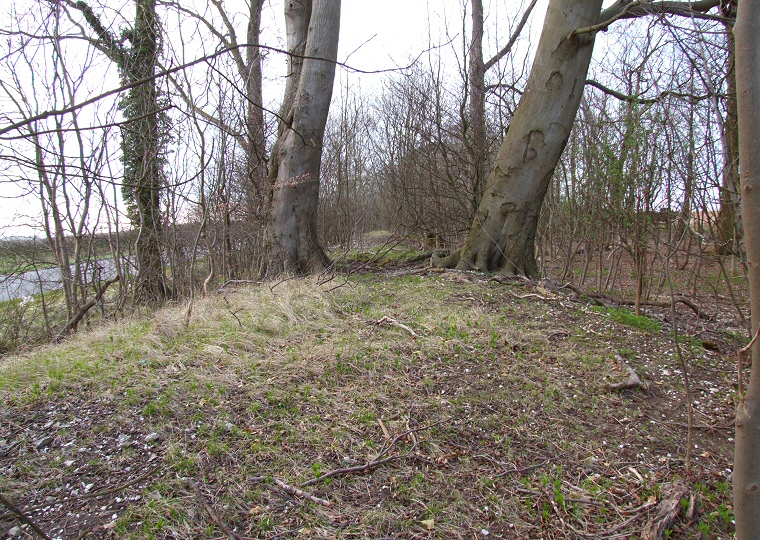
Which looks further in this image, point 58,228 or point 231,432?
point 58,228

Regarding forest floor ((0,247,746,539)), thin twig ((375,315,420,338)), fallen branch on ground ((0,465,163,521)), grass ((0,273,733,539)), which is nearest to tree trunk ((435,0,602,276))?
forest floor ((0,247,746,539))

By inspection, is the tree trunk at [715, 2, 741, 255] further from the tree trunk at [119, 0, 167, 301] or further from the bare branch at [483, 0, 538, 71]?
the tree trunk at [119, 0, 167, 301]

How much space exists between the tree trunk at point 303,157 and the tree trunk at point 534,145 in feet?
8.08

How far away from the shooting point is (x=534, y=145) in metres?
5.84

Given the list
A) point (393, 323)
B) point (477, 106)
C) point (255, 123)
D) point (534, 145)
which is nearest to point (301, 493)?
point (393, 323)

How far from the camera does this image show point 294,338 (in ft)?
12.7

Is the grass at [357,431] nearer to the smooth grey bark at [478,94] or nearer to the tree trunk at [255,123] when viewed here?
the tree trunk at [255,123]

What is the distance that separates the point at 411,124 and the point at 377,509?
8.80m

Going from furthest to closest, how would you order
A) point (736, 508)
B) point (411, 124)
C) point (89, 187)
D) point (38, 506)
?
point (411, 124) → point (89, 187) → point (38, 506) → point (736, 508)

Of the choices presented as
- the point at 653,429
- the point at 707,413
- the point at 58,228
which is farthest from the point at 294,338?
the point at 58,228

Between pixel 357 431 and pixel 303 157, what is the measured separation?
5056 millimetres

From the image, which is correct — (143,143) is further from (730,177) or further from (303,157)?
(730,177)

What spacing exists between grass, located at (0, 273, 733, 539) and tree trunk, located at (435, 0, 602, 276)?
2.24 m

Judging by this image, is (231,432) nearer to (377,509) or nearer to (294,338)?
(377,509)
